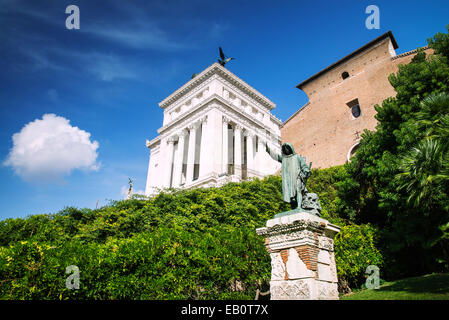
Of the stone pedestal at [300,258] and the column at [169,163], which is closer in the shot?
the stone pedestal at [300,258]

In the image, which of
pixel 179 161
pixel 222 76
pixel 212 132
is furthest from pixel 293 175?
pixel 222 76

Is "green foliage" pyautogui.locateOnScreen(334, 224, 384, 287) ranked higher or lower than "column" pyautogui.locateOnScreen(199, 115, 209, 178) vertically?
lower

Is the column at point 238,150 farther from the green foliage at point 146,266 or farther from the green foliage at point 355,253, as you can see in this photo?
the green foliage at point 146,266

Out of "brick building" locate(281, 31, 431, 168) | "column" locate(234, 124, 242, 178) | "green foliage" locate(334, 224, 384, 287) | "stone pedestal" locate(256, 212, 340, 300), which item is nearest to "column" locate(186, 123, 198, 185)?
"column" locate(234, 124, 242, 178)

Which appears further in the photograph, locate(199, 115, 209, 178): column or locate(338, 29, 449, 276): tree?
locate(199, 115, 209, 178): column

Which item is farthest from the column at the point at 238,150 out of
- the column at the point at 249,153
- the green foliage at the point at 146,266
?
the green foliage at the point at 146,266

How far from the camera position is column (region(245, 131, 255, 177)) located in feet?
121

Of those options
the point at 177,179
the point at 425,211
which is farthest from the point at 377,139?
the point at 177,179

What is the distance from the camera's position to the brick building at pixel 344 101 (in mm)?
27984

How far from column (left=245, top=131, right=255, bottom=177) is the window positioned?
1368 cm

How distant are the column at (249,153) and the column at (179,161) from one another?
28.8ft

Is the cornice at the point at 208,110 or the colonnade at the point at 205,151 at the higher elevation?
the cornice at the point at 208,110

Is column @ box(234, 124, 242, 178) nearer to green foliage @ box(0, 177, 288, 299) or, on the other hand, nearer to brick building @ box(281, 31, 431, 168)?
brick building @ box(281, 31, 431, 168)
